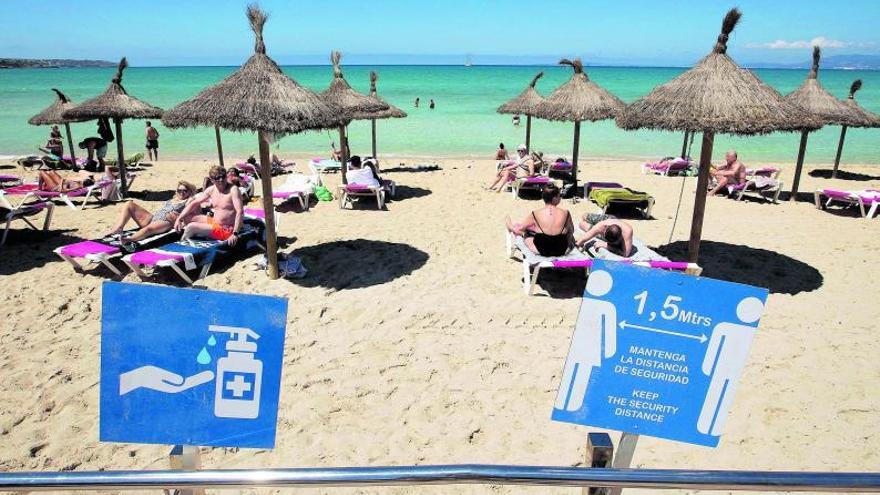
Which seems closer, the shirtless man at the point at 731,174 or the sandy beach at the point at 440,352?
the sandy beach at the point at 440,352

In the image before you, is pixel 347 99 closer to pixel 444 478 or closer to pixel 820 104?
pixel 820 104

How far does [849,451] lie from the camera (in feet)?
10.8

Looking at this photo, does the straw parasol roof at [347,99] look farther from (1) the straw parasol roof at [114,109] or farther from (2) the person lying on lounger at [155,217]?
(2) the person lying on lounger at [155,217]

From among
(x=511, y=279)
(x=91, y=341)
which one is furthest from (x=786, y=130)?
(x=91, y=341)

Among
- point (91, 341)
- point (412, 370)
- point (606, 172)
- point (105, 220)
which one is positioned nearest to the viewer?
point (412, 370)

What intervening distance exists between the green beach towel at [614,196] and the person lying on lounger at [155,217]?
6.33 metres

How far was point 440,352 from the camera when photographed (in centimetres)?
442

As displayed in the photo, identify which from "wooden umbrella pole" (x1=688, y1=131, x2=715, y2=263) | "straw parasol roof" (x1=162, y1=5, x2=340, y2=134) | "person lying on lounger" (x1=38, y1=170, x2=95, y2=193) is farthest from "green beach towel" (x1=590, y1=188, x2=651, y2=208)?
"person lying on lounger" (x1=38, y1=170, x2=95, y2=193)

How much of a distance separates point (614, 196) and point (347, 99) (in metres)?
5.35

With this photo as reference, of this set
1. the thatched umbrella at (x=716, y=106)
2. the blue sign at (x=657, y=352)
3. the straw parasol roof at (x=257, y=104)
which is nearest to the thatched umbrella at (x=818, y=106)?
the thatched umbrella at (x=716, y=106)

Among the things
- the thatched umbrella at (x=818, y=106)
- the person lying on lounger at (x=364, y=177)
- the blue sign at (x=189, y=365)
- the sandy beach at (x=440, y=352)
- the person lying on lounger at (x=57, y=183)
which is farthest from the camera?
the thatched umbrella at (x=818, y=106)

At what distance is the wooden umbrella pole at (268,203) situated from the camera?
18.4 ft

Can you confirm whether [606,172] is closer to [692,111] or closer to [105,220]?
[692,111]

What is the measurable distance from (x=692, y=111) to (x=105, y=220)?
8.45m
